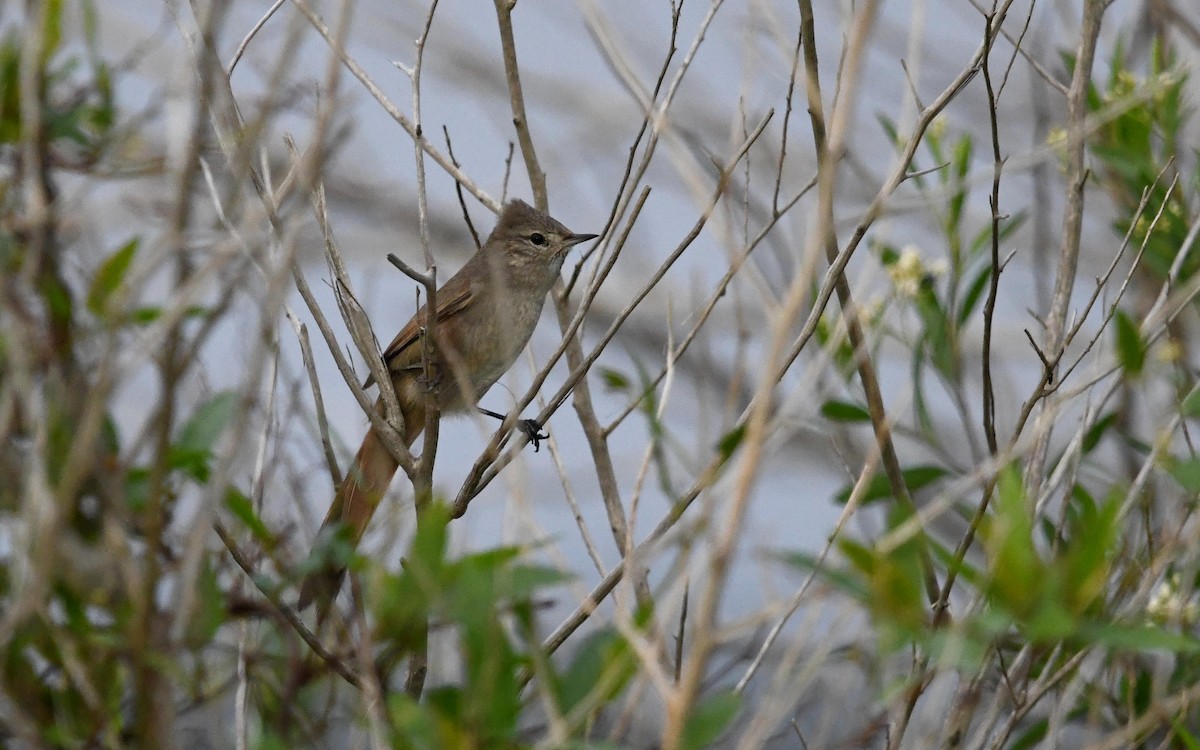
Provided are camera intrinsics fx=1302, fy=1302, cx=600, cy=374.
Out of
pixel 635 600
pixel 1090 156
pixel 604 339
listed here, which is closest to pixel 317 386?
pixel 604 339

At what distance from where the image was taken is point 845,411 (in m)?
3.20

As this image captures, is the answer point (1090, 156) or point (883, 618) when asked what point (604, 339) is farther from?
point (1090, 156)

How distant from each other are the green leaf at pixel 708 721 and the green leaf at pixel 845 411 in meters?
1.79

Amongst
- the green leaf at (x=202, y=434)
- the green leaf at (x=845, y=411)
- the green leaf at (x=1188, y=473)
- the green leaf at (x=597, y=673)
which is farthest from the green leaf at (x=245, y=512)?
the green leaf at (x=845, y=411)

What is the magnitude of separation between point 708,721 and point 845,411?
1870mm

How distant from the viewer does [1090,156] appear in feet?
12.0

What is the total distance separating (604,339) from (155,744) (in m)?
1.34

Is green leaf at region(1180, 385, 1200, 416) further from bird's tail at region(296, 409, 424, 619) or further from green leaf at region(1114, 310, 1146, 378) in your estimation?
bird's tail at region(296, 409, 424, 619)

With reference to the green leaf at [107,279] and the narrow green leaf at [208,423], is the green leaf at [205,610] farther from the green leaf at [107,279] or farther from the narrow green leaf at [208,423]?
the green leaf at [107,279]

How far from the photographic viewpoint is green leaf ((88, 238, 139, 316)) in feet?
5.03

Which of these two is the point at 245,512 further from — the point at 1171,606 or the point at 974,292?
the point at 974,292

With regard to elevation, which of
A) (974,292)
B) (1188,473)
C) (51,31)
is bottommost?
(1188,473)

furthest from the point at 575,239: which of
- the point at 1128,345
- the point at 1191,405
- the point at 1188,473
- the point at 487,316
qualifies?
the point at 1188,473

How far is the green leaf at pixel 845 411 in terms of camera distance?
10.4 ft
